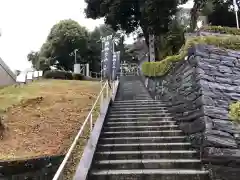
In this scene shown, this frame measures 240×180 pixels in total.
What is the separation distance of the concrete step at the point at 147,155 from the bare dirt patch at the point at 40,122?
34.8 inches

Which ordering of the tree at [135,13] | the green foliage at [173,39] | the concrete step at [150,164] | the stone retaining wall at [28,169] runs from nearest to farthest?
the stone retaining wall at [28,169], the concrete step at [150,164], the tree at [135,13], the green foliage at [173,39]

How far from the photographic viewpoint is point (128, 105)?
11.5 m

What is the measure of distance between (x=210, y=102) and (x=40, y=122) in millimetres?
4624

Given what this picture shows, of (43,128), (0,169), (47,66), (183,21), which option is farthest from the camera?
(47,66)

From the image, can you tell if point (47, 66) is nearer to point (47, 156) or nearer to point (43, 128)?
point (43, 128)

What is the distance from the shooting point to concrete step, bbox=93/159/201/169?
262 inches

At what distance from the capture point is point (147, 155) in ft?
23.5

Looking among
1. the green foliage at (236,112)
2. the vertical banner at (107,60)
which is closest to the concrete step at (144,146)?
the green foliage at (236,112)

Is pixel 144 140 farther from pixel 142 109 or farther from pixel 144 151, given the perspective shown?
pixel 142 109

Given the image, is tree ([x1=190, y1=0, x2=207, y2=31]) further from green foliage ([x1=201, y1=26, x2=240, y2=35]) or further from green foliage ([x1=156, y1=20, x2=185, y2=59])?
green foliage ([x1=201, y1=26, x2=240, y2=35])

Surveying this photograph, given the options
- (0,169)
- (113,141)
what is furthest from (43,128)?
(0,169)

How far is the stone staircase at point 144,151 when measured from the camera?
6.35 m

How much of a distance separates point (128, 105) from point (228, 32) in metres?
4.54

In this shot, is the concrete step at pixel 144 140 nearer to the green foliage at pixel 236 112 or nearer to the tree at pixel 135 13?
the green foliage at pixel 236 112
